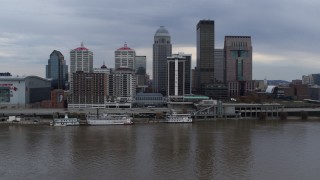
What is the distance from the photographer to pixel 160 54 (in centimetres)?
8331

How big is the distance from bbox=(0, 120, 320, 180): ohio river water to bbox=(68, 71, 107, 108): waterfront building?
17.7 metres

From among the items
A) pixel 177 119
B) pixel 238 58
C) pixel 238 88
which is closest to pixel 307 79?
pixel 238 58

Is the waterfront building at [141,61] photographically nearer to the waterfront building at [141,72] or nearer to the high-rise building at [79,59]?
the waterfront building at [141,72]

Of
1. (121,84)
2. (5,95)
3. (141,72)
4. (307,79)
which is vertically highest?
(141,72)

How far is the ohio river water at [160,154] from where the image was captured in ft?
48.9

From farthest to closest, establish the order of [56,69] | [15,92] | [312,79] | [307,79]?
[307,79]
[312,79]
[56,69]
[15,92]

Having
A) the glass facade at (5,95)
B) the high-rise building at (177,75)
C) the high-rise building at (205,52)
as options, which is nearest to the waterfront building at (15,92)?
the glass facade at (5,95)

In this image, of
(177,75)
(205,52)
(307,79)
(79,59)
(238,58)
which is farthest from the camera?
(307,79)

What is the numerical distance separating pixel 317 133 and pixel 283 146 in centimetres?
626

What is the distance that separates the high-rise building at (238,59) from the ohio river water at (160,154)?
55.5 meters

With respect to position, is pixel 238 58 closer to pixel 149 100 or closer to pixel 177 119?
pixel 149 100

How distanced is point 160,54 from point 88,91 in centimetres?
3877

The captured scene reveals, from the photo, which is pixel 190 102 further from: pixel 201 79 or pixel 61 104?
pixel 201 79

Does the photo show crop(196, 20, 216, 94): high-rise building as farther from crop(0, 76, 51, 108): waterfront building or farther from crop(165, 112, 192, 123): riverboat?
crop(165, 112, 192, 123): riverboat
